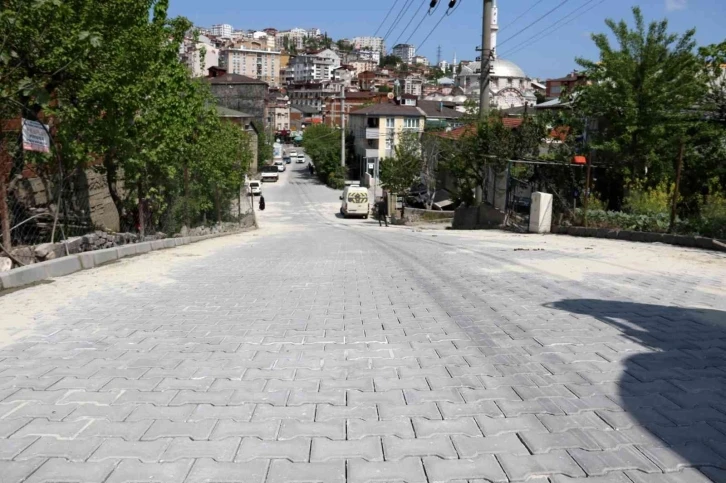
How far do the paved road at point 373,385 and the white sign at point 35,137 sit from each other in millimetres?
2753

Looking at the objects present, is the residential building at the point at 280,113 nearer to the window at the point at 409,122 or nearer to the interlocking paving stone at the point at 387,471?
the window at the point at 409,122

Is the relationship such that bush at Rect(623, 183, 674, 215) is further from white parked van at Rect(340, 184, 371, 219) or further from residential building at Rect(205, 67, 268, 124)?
residential building at Rect(205, 67, 268, 124)

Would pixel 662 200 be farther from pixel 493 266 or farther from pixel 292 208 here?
pixel 292 208

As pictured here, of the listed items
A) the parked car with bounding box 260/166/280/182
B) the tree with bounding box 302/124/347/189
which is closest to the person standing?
the tree with bounding box 302/124/347/189

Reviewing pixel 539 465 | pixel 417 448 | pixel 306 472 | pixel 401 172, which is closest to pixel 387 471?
pixel 417 448

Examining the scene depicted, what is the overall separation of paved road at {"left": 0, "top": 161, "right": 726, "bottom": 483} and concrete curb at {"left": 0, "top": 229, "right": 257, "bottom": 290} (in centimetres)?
107

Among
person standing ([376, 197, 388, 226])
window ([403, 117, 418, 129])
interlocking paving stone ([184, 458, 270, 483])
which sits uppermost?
window ([403, 117, 418, 129])

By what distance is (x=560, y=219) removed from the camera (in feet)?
67.4

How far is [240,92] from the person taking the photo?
88438 millimetres

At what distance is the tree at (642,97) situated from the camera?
19328 millimetres

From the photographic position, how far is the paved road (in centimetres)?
351

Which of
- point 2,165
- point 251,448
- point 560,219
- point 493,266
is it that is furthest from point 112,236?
point 560,219

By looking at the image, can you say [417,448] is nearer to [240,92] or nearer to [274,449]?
[274,449]

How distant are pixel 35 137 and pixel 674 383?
9.60 m
